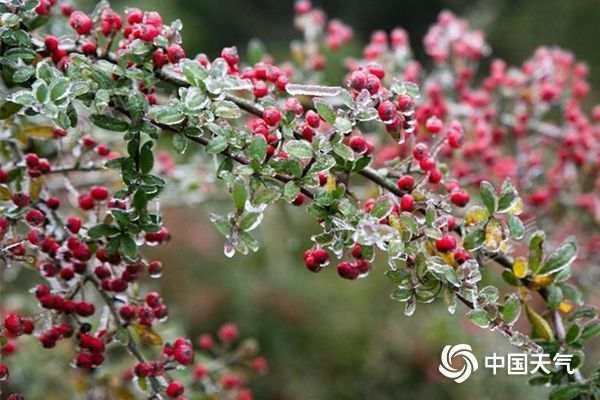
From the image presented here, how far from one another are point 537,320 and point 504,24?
3468 mm

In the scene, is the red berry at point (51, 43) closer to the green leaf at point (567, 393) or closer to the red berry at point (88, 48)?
the red berry at point (88, 48)

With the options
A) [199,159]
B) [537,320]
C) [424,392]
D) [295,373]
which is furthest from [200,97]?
[295,373]

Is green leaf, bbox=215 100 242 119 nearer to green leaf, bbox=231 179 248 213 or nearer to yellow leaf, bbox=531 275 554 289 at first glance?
green leaf, bbox=231 179 248 213

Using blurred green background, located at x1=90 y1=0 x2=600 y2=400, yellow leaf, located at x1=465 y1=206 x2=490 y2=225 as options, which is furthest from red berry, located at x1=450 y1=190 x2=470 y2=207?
blurred green background, located at x1=90 y1=0 x2=600 y2=400

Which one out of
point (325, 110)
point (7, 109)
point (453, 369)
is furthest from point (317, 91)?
point (453, 369)

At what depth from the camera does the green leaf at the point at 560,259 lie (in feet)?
2.79

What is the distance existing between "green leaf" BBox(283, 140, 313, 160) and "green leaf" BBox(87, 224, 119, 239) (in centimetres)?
19

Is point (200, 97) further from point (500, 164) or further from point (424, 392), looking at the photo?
point (424, 392)

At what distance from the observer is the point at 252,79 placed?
845 millimetres

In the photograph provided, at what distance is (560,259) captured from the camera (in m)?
0.85

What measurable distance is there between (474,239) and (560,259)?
0.39 feet

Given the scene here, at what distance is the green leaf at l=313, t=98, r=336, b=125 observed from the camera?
0.75 m

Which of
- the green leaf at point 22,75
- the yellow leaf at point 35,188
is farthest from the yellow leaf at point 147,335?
the green leaf at point 22,75

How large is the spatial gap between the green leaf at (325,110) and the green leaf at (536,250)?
0.26 m
